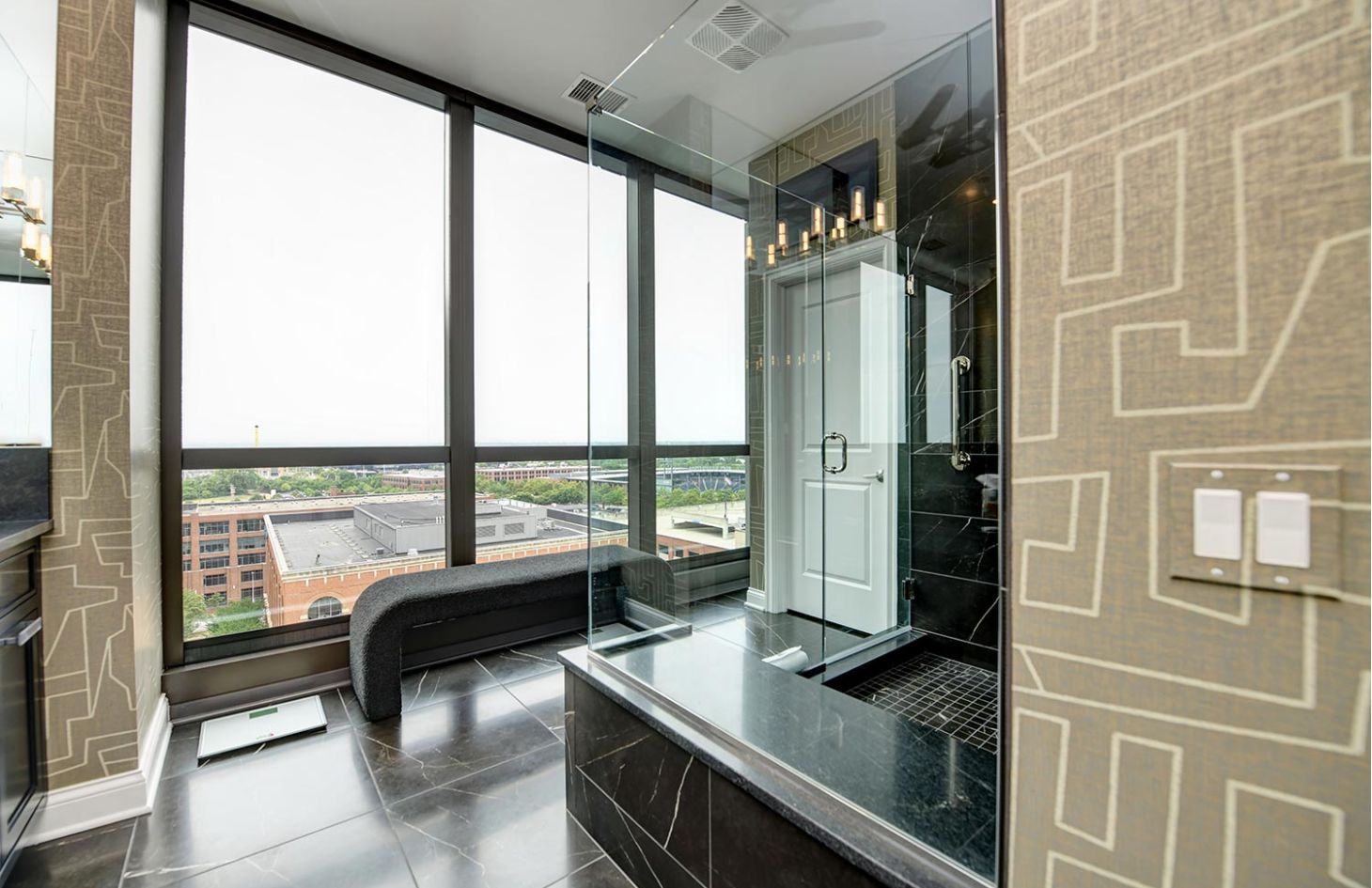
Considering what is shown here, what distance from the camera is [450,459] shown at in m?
3.00

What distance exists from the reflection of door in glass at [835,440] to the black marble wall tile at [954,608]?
11 cm

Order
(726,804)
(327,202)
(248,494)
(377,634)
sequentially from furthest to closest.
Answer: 1. (327,202)
2. (248,494)
3. (377,634)
4. (726,804)

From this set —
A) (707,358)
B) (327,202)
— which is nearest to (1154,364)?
(707,358)

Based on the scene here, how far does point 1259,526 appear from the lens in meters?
0.56

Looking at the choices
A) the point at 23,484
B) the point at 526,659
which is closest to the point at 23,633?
the point at 23,484

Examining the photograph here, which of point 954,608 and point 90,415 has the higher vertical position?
point 90,415

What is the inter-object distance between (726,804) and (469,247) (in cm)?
290

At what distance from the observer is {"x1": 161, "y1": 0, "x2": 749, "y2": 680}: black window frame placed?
2.12 metres

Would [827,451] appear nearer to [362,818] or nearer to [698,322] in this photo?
[698,322]

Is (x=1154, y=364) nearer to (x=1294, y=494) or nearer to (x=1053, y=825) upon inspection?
(x=1294, y=494)

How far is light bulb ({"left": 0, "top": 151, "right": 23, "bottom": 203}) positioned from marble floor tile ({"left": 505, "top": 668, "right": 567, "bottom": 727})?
7.29ft

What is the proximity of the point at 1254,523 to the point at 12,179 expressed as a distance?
2693 millimetres

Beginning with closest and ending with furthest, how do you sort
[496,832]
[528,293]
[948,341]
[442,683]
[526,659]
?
[496,832] → [948,341] → [442,683] → [526,659] → [528,293]

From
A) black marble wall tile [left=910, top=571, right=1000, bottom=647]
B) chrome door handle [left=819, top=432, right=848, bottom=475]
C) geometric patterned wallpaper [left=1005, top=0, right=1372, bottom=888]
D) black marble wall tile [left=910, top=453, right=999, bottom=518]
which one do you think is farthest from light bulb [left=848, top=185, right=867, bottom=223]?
geometric patterned wallpaper [left=1005, top=0, right=1372, bottom=888]
